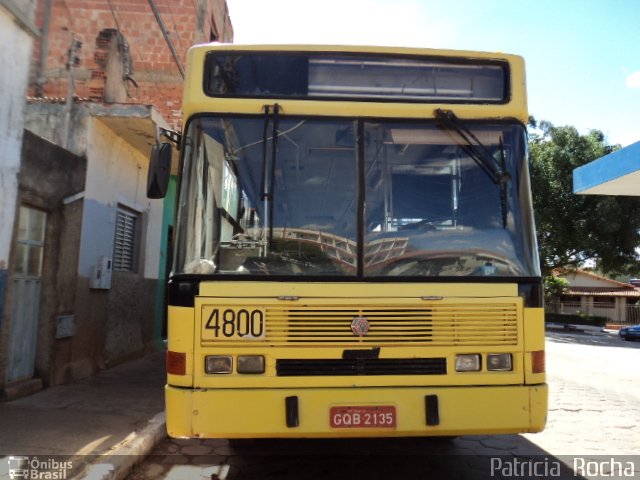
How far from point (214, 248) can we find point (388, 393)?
1.47m

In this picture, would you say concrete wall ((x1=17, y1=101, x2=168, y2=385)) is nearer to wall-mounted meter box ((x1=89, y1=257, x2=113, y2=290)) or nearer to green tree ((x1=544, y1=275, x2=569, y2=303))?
wall-mounted meter box ((x1=89, y1=257, x2=113, y2=290))

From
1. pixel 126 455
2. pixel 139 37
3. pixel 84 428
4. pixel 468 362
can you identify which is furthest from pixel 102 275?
pixel 139 37

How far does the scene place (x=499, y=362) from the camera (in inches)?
147

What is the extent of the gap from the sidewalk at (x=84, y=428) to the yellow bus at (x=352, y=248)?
1.17 metres

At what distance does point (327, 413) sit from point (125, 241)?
6872 mm

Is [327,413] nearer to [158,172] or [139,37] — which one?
[158,172]

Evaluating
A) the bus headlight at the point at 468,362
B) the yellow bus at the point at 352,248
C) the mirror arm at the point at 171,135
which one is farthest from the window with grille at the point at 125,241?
the bus headlight at the point at 468,362

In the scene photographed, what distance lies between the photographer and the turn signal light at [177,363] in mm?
3626

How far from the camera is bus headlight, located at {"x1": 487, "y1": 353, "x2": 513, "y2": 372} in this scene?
12.2ft

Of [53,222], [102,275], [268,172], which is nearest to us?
[268,172]

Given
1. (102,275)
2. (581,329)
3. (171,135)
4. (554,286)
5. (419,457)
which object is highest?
(554,286)

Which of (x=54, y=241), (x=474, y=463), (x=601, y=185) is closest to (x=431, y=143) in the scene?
(x=474, y=463)

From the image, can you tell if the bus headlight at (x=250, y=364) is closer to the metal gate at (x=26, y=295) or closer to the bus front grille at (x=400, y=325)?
the bus front grille at (x=400, y=325)

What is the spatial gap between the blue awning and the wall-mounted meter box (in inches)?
441
